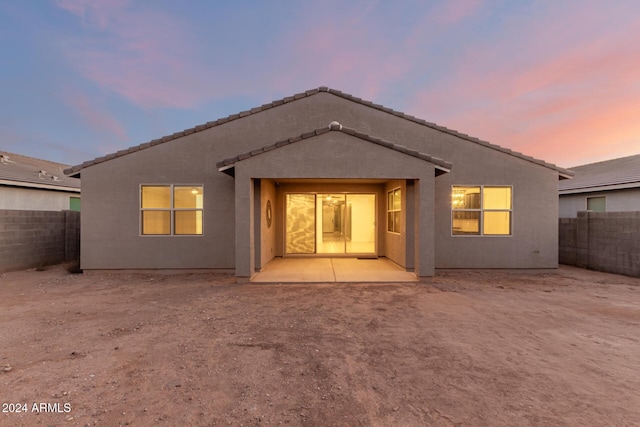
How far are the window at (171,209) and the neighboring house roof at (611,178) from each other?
15.8 metres

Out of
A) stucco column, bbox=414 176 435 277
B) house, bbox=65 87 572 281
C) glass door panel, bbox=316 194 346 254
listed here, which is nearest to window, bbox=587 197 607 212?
house, bbox=65 87 572 281

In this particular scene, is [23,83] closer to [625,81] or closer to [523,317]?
[523,317]

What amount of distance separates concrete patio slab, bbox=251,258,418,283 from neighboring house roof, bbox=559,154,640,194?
9972mm

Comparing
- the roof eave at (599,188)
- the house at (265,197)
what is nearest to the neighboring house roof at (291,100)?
the house at (265,197)

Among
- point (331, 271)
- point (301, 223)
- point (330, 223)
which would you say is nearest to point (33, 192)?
point (301, 223)

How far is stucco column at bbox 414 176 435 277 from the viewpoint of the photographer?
726 cm

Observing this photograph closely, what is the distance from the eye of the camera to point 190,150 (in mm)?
8492

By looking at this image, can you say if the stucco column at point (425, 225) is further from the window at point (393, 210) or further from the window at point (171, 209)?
the window at point (171, 209)

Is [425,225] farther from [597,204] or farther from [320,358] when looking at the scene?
[597,204]

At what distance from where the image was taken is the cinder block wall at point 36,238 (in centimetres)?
867

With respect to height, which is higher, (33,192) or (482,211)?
(33,192)

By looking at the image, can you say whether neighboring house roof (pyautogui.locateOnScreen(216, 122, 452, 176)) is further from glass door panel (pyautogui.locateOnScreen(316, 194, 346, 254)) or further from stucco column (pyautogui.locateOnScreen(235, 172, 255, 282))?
glass door panel (pyautogui.locateOnScreen(316, 194, 346, 254))

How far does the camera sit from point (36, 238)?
945 cm

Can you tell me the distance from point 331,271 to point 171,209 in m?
5.24
